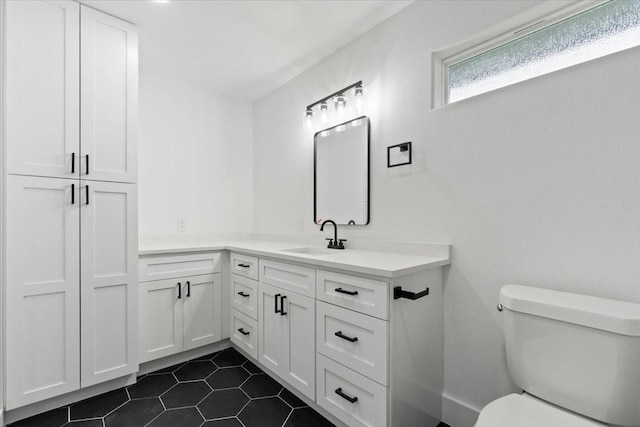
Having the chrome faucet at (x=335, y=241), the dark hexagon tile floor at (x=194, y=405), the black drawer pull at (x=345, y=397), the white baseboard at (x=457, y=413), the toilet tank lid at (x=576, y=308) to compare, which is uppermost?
the chrome faucet at (x=335, y=241)

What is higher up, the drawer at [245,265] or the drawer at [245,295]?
the drawer at [245,265]

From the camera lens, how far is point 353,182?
7.23ft

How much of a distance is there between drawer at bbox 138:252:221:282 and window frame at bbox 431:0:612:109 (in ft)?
6.56

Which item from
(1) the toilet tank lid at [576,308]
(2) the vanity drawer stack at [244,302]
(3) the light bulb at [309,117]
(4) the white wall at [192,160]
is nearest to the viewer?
(1) the toilet tank lid at [576,308]

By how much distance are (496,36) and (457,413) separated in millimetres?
1964

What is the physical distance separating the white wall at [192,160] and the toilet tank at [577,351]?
260 centimetres

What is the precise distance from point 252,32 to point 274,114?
0.95 metres

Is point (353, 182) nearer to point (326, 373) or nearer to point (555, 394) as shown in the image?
point (326, 373)

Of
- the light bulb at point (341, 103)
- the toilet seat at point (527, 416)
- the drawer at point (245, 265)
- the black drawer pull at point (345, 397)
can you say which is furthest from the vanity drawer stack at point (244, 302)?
the toilet seat at point (527, 416)

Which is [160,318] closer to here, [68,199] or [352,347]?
[68,199]

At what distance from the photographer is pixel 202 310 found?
8.00 feet

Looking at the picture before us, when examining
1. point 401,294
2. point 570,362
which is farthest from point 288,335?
point 570,362

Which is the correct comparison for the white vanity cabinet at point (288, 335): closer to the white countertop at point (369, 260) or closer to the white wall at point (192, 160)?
the white countertop at point (369, 260)

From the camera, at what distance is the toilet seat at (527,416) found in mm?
962
